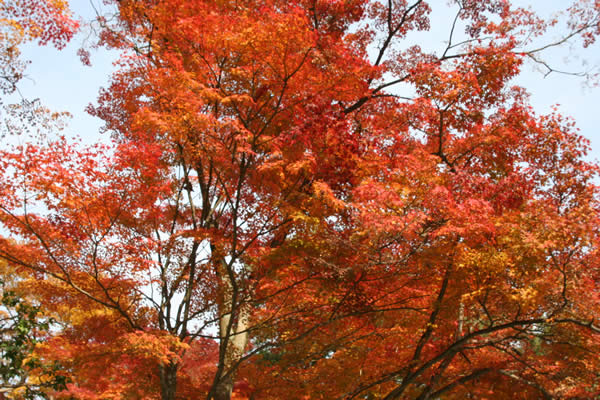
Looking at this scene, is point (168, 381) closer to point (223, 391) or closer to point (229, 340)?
point (223, 391)

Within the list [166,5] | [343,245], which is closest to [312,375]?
[343,245]

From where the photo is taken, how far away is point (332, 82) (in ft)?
25.6

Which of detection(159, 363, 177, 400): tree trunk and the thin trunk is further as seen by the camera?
the thin trunk

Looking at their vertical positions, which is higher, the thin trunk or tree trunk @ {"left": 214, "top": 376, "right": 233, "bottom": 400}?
the thin trunk

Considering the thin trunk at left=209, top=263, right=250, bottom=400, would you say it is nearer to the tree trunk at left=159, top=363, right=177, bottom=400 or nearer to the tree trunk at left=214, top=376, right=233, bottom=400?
the tree trunk at left=214, top=376, right=233, bottom=400

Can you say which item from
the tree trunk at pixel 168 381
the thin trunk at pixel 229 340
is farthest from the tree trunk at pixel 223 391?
the tree trunk at pixel 168 381

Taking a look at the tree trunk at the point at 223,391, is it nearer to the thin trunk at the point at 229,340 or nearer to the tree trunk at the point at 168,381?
the thin trunk at the point at 229,340

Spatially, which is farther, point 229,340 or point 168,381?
point 229,340

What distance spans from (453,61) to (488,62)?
917mm

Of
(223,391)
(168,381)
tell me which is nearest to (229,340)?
(223,391)

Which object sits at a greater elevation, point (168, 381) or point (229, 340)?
point (229, 340)

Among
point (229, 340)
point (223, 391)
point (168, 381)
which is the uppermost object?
point (229, 340)

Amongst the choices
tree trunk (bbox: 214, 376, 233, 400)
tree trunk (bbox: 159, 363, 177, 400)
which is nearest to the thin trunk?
tree trunk (bbox: 214, 376, 233, 400)

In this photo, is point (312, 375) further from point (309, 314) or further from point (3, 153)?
point (3, 153)
